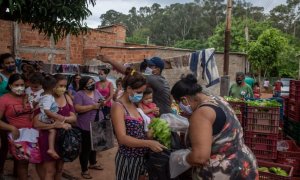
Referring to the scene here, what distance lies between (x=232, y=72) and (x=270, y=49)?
601 centimetres

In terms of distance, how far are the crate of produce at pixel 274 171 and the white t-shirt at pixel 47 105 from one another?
2.98 meters

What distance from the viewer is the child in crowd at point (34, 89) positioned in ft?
14.4

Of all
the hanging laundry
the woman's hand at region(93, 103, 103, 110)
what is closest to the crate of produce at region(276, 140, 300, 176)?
the hanging laundry

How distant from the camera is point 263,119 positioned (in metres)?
5.42

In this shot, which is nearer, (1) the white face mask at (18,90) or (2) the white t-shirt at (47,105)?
(2) the white t-shirt at (47,105)

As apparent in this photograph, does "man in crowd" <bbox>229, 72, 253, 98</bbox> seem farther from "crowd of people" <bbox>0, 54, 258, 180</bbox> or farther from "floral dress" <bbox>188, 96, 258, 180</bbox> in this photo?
"floral dress" <bbox>188, 96, 258, 180</bbox>

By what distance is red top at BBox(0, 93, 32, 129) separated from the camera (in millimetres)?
4070

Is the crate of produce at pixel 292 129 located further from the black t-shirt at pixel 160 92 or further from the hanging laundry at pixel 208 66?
the black t-shirt at pixel 160 92

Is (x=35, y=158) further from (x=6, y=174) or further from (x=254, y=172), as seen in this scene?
(x=254, y=172)

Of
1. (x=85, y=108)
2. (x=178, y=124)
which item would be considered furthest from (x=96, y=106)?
(x=178, y=124)

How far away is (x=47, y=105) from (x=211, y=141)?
89.5 inches

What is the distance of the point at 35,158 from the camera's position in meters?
3.95

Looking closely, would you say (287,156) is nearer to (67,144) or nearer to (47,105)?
(67,144)

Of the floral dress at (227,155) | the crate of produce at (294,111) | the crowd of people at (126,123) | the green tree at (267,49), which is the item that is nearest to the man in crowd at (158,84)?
the crowd of people at (126,123)
